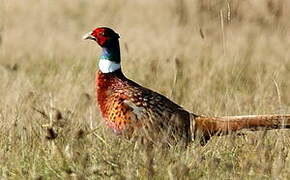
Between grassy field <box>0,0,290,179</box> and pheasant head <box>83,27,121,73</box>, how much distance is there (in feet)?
0.89

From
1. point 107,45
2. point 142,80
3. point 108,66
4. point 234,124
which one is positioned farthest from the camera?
point 142,80

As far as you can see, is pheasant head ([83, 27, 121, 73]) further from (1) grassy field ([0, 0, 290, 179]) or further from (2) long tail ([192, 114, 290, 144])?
(2) long tail ([192, 114, 290, 144])

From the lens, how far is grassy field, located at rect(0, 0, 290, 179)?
4703 mm

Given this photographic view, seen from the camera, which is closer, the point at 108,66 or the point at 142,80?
the point at 108,66

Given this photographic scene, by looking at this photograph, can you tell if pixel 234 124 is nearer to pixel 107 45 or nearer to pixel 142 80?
pixel 107 45

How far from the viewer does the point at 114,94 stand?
586 cm

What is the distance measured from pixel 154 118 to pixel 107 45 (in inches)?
32.9

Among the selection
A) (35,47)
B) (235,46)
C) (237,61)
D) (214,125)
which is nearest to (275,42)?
(235,46)

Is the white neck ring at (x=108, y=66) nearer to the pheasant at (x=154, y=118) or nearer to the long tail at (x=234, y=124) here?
the pheasant at (x=154, y=118)

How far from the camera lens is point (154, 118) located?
18.7 feet

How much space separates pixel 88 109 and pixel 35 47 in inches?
151

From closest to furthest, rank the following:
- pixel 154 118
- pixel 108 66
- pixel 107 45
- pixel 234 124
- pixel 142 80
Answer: pixel 234 124, pixel 154 118, pixel 108 66, pixel 107 45, pixel 142 80

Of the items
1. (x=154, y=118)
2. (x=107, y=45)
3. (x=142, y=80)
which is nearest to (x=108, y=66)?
(x=107, y=45)

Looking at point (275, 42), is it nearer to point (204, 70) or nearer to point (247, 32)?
point (247, 32)
